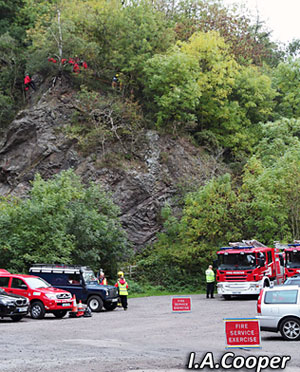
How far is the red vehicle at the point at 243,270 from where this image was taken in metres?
28.5

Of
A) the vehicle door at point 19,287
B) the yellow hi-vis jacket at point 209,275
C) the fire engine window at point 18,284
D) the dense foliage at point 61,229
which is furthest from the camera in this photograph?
the yellow hi-vis jacket at point 209,275

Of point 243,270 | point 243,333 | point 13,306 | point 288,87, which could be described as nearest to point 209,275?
Result: point 243,270

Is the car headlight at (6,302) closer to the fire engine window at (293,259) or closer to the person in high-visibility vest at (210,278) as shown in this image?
the person in high-visibility vest at (210,278)

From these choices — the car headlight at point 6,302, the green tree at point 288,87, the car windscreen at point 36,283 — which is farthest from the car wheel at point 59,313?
the green tree at point 288,87

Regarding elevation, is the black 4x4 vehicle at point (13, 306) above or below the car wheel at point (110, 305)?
above

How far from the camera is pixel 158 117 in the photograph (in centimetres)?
4597

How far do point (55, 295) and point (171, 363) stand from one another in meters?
11.7

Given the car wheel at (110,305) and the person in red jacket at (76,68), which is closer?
the car wheel at (110,305)

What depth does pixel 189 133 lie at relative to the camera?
4897cm

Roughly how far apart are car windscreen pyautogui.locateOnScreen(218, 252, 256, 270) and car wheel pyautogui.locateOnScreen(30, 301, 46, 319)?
1179cm

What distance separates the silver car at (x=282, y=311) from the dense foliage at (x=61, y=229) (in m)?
16.0

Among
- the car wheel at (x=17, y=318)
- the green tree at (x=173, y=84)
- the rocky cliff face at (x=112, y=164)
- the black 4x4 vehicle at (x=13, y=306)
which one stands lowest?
the car wheel at (x=17, y=318)

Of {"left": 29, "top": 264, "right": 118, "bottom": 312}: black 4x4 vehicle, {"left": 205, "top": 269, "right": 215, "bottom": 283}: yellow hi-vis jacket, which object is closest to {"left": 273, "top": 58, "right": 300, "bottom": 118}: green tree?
{"left": 205, "top": 269, "right": 215, "bottom": 283}: yellow hi-vis jacket

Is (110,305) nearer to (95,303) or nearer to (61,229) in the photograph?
(95,303)
